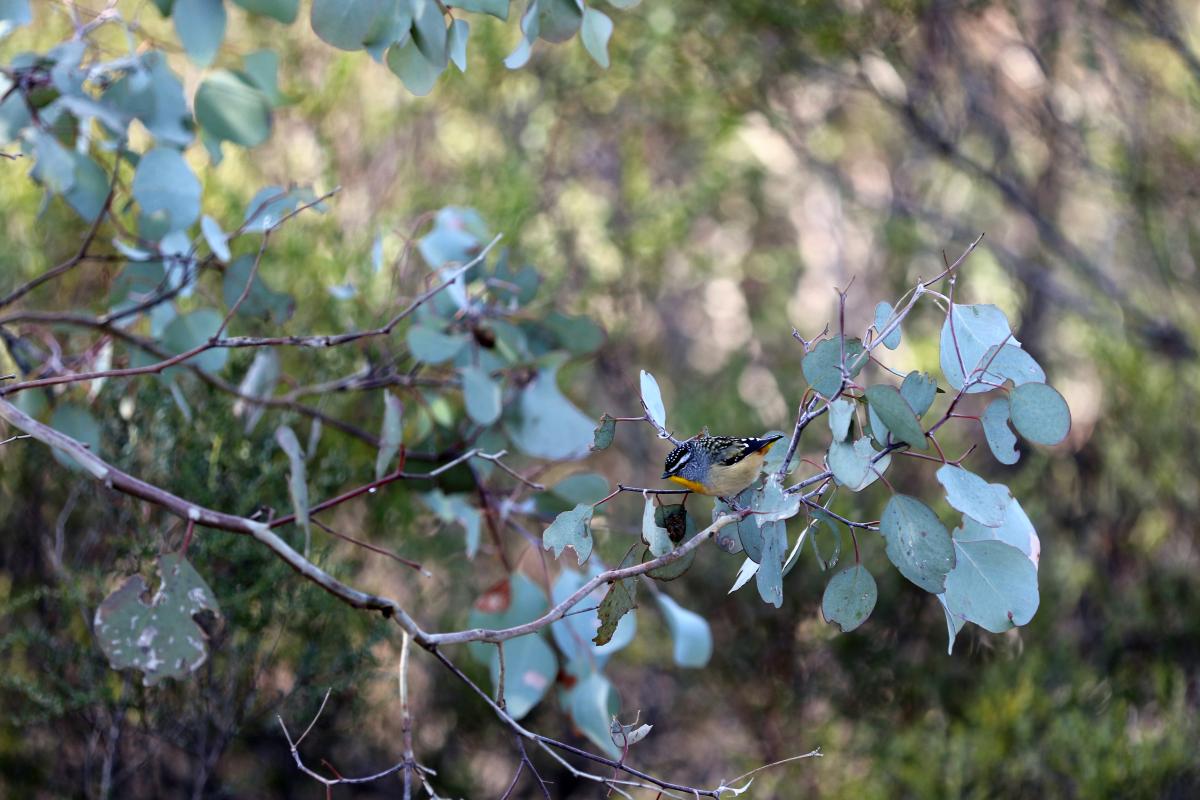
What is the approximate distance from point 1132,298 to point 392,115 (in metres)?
3.61

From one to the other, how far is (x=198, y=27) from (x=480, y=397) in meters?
0.84

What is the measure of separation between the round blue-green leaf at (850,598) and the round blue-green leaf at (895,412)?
0.66 feet

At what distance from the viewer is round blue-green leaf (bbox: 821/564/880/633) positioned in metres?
1.29

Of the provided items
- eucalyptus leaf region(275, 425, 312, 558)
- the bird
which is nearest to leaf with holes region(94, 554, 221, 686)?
eucalyptus leaf region(275, 425, 312, 558)

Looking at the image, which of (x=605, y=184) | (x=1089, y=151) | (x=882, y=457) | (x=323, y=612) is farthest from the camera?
(x=605, y=184)

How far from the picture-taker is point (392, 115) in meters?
5.03

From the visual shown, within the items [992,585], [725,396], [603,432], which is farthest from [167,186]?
[725,396]

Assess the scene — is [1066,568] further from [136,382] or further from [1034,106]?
[136,382]

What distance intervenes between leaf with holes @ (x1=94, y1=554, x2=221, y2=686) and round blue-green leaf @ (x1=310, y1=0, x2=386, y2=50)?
799 mm

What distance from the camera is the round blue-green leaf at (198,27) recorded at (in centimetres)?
204

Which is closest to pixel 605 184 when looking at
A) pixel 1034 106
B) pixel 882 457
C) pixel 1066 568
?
pixel 1034 106

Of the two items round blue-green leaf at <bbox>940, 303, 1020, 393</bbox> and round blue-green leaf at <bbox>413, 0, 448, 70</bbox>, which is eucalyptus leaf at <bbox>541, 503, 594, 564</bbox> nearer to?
round blue-green leaf at <bbox>940, 303, 1020, 393</bbox>

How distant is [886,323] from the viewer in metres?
1.28

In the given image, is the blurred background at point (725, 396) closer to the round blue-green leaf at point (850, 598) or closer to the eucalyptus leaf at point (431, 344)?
the eucalyptus leaf at point (431, 344)
